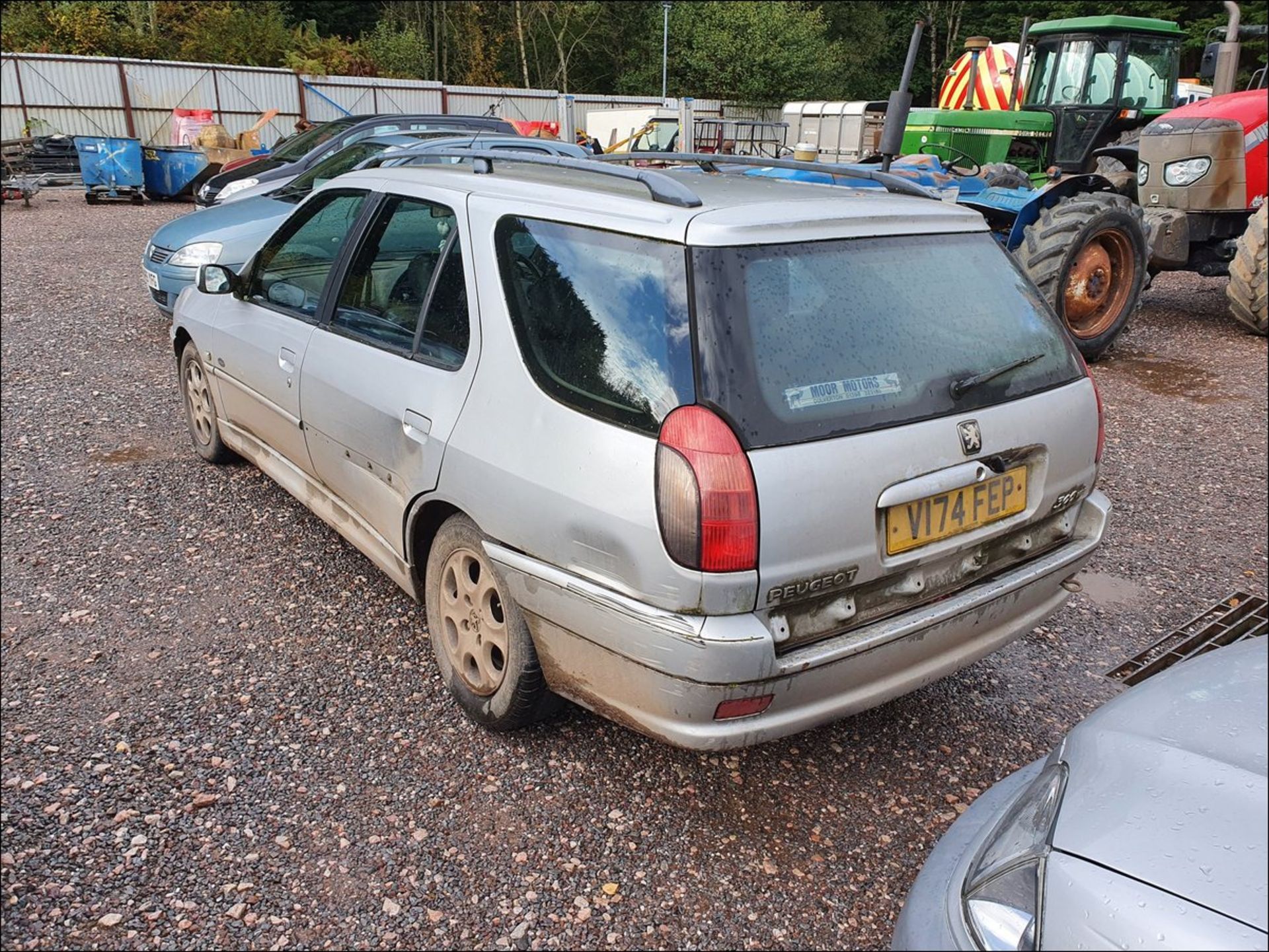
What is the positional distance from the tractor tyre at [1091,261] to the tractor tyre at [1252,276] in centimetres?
108

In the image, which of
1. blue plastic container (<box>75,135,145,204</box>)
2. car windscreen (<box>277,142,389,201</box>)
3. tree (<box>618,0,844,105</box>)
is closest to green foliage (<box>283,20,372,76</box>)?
tree (<box>618,0,844,105</box>)

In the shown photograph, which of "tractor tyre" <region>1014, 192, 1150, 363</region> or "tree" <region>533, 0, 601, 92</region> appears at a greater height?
"tree" <region>533, 0, 601, 92</region>

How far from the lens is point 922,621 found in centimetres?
248

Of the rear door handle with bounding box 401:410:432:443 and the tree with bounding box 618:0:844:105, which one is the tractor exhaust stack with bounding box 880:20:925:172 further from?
the tree with bounding box 618:0:844:105

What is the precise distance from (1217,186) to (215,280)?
836cm

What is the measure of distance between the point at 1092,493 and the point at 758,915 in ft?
5.61

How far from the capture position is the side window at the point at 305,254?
3.66 metres

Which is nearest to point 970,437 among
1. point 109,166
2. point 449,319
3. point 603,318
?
point 603,318

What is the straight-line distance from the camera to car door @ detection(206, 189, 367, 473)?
12.0 ft

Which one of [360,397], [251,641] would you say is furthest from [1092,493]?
[251,641]

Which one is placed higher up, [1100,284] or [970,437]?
[970,437]

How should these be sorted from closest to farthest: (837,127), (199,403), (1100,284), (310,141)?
1. (199,403)
2. (1100,284)
3. (310,141)
4. (837,127)

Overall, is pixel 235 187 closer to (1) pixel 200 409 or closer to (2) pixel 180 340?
(2) pixel 180 340

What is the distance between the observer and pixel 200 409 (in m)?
4.95
